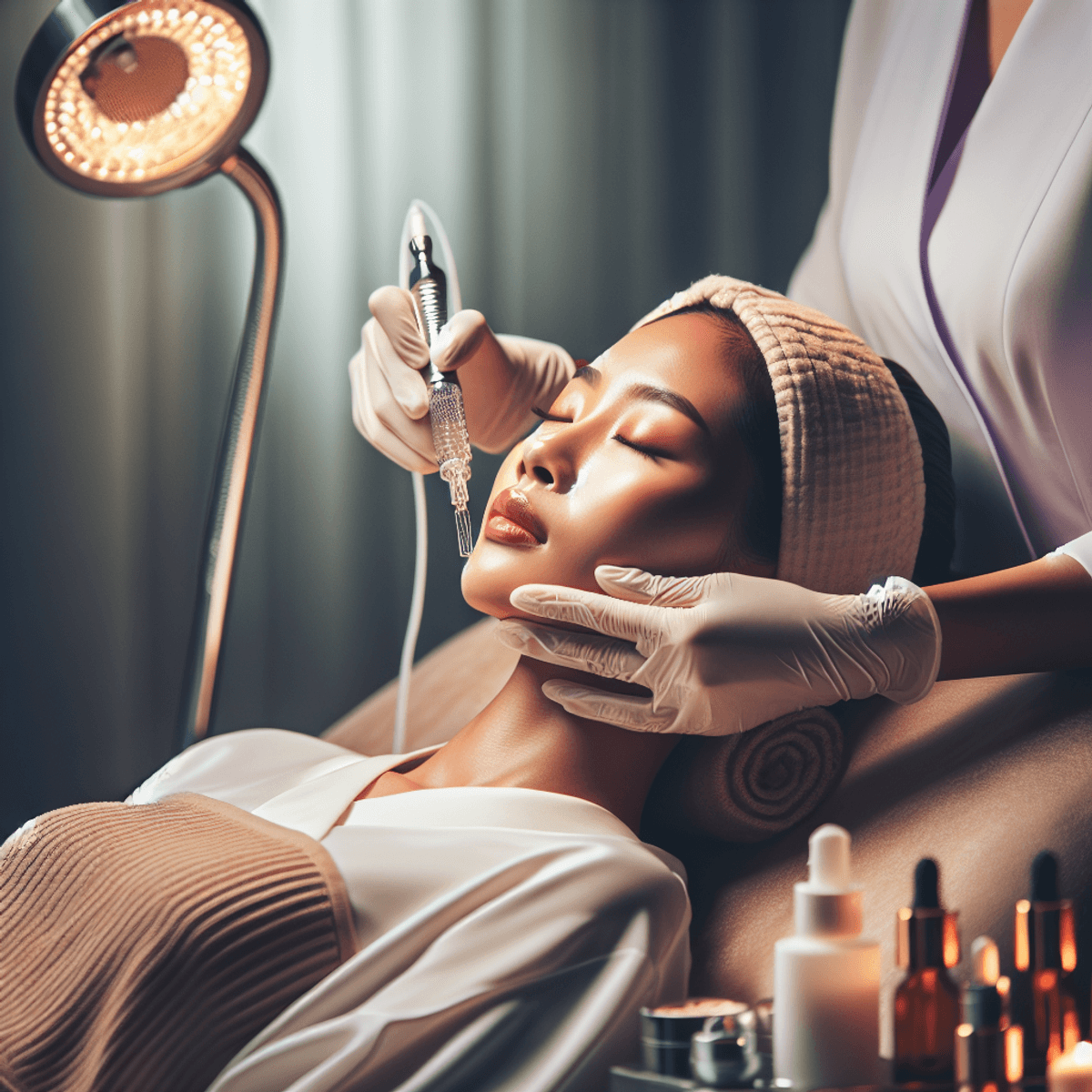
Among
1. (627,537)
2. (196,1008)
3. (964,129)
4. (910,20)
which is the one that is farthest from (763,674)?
(910,20)

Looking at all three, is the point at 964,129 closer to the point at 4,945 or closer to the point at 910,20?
the point at 910,20

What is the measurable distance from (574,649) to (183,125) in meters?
0.76

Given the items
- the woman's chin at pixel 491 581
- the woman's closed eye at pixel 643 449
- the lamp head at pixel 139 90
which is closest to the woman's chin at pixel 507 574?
the woman's chin at pixel 491 581

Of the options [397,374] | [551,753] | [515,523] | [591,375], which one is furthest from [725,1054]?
[397,374]

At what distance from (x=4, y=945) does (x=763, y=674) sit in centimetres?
72

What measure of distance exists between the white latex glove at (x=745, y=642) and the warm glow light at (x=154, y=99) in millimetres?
693

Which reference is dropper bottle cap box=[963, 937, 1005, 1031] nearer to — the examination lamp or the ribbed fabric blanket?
the ribbed fabric blanket

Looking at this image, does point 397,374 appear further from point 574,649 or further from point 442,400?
point 574,649

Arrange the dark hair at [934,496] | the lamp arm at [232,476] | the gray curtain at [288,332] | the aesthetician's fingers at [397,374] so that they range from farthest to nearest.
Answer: the gray curtain at [288,332] → the lamp arm at [232,476] → the aesthetician's fingers at [397,374] → the dark hair at [934,496]

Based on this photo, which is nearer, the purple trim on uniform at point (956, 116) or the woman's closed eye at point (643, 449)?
the woman's closed eye at point (643, 449)

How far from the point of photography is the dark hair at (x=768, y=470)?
1.06 meters

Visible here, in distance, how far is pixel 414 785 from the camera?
3.69 feet

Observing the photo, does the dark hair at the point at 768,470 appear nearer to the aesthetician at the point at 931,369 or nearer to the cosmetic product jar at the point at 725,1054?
the aesthetician at the point at 931,369

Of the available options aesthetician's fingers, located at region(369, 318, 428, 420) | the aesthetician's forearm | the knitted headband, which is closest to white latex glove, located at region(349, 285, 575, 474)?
aesthetician's fingers, located at region(369, 318, 428, 420)
